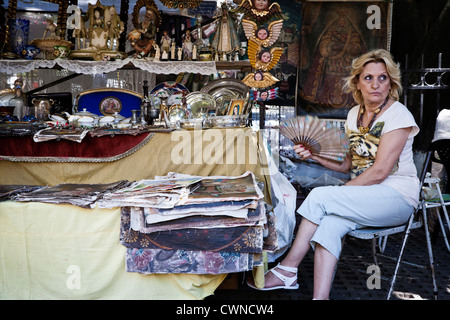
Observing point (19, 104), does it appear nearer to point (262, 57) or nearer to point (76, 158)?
point (76, 158)

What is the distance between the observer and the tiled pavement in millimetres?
2412

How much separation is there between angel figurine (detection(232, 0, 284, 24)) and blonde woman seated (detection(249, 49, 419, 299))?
2476 millimetres

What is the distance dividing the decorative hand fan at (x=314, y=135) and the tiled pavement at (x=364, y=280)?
0.83 meters

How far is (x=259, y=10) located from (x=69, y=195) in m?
3.48

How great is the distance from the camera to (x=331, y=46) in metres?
5.54

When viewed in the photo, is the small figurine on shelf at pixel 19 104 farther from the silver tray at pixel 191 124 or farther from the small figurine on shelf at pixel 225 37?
the small figurine on shelf at pixel 225 37

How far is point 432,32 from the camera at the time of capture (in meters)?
4.82

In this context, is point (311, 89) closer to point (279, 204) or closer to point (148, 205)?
point (279, 204)

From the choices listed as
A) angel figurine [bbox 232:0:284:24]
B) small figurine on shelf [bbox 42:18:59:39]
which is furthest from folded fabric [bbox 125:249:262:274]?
angel figurine [bbox 232:0:284:24]

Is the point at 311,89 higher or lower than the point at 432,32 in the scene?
lower

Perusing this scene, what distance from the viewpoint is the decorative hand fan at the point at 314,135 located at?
8.00ft

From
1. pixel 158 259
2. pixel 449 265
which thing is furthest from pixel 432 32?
pixel 158 259

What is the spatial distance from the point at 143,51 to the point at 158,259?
258 centimetres

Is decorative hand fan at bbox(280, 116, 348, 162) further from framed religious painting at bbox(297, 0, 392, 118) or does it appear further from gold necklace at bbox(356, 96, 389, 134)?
framed religious painting at bbox(297, 0, 392, 118)
